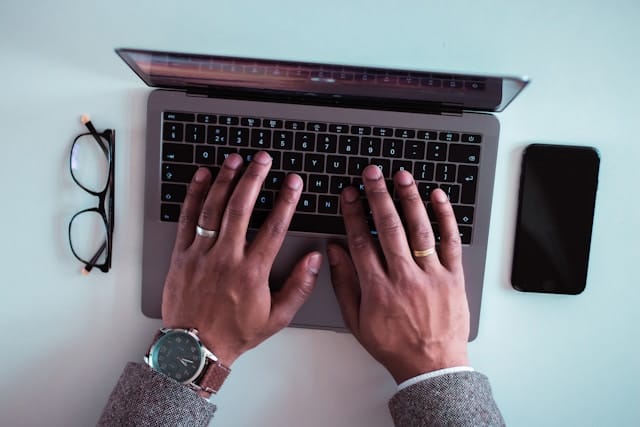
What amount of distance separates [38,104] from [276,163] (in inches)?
15.4

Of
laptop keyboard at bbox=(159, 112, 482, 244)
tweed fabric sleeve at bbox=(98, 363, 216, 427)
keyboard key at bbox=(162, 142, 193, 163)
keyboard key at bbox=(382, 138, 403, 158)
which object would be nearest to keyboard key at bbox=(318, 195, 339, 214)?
laptop keyboard at bbox=(159, 112, 482, 244)

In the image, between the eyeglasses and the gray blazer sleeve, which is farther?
the eyeglasses

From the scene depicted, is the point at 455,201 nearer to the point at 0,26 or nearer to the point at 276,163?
the point at 276,163

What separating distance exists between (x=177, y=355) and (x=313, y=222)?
11.1 inches

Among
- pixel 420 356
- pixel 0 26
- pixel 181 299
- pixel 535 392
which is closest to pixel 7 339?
pixel 181 299

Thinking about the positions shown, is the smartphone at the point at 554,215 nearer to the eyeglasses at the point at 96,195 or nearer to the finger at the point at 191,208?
the finger at the point at 191,208

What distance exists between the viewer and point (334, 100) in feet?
2.36

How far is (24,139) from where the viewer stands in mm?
747

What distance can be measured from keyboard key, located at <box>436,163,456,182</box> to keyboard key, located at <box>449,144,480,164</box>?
0.01m

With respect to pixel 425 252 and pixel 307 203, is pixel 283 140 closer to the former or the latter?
pixel 307 203

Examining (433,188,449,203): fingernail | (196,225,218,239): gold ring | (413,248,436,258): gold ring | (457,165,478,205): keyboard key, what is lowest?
(413,248,436,258): gold ring

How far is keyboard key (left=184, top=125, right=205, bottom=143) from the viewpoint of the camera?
708 mm

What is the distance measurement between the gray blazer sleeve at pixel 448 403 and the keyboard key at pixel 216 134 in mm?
458

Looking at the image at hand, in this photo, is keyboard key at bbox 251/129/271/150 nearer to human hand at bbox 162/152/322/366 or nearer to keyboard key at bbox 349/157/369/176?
human hand at bbox 162/152/322/366
